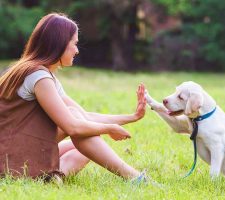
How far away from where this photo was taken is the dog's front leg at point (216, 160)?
5.18 metres

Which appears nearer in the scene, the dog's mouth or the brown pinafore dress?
the brown pinafore dress

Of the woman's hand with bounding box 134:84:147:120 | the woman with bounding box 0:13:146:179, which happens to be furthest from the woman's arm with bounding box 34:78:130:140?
the woman's hand with bounding box 134:84:147:120

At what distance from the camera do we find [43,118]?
4.71 m

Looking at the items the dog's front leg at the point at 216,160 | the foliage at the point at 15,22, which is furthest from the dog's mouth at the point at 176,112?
the foliage at the point at 15,22

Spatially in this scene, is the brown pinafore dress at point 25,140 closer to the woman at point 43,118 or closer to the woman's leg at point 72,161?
the woman at point 43,118

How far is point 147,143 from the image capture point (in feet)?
23.3

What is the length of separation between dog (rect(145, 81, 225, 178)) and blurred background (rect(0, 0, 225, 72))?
847 inches

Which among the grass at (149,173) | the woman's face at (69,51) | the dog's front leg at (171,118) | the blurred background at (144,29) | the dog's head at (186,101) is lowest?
the blurred background at (144,29)

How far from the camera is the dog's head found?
5.23 metres

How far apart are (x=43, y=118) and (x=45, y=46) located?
570 mm

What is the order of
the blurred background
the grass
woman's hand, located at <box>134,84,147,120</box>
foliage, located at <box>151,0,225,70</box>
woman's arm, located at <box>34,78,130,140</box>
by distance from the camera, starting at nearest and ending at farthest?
the grass
woman's arm, located at <box>34,78,130,140</box>
woman's hand, located at <box>134,84,147,120</box>
foliage, located at <box>151,0,225,70</box>
the blurred background

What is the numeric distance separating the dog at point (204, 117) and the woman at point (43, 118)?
0.77 meters

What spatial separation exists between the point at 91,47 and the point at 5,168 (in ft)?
87.6

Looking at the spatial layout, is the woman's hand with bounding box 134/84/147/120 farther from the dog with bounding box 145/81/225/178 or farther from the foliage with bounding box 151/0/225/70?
the foliage with bounding box 151/0/225/70
